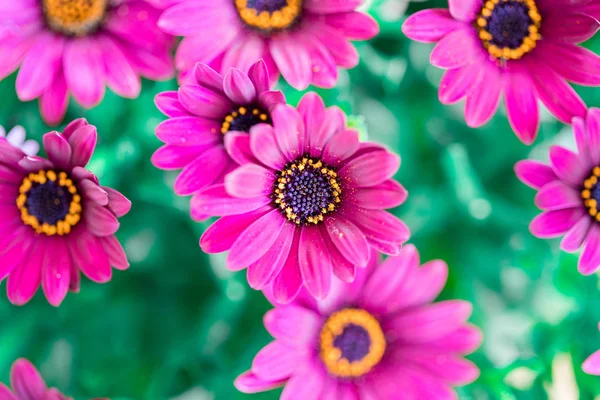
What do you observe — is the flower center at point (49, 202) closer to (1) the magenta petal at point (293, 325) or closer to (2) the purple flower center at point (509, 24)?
(1) the magenta petal at point (293, 325)

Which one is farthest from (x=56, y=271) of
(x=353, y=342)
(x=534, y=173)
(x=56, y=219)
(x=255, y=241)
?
(x=534, y=173)

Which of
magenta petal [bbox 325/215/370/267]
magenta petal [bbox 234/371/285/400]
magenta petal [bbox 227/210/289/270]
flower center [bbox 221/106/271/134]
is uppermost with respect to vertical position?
flower center [bbox 221/106/271/134]

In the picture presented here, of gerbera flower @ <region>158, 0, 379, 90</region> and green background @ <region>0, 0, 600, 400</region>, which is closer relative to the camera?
gerbera flower @ <region>158, 0, 379, 90</region>

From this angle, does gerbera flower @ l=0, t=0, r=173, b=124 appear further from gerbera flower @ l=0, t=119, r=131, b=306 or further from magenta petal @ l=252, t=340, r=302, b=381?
magenta petal @ l=252, t=340, r=302, b=381

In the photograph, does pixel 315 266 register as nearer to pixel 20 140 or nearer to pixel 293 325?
pixel 293 325

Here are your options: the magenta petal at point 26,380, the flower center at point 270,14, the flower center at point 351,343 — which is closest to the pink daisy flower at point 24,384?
the magenta petal at point 26,380

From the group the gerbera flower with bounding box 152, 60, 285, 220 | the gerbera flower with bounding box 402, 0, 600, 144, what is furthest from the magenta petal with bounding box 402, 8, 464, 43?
the gerbera flower with bounding box 152, 60, 285, 220
